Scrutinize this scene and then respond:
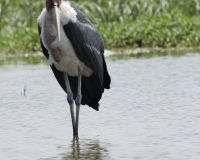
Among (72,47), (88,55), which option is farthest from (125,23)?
(72,47)

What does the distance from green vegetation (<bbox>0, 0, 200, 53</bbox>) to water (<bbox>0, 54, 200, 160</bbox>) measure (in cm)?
386

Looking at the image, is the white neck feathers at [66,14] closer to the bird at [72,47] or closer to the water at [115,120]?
the bird at [72,47]

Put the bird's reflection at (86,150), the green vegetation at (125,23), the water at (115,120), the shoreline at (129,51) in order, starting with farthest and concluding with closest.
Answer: the green vegetation at (125,23) → the shoreline at (129,51) → the water at (115,120) → the bird's reflection at (86,150)

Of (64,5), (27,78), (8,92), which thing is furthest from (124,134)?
(27,78)

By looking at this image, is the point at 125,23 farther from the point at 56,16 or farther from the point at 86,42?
the point at 56,16

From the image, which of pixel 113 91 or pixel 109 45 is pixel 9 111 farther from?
pixel 109 45

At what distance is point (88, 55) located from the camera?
7.62m

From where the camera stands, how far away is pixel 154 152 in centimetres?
673

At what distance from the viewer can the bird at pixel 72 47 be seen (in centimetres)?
741

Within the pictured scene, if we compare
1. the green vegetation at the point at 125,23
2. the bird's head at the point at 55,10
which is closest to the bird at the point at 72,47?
the bird's head at the point at 55,10

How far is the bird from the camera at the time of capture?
24.3 ft

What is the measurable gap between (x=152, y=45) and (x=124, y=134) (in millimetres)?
9241

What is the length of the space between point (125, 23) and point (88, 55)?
1010 cm

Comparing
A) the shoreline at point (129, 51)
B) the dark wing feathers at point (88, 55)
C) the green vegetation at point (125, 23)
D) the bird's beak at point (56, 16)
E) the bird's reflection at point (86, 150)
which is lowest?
the shoreline at point (129, 51)
